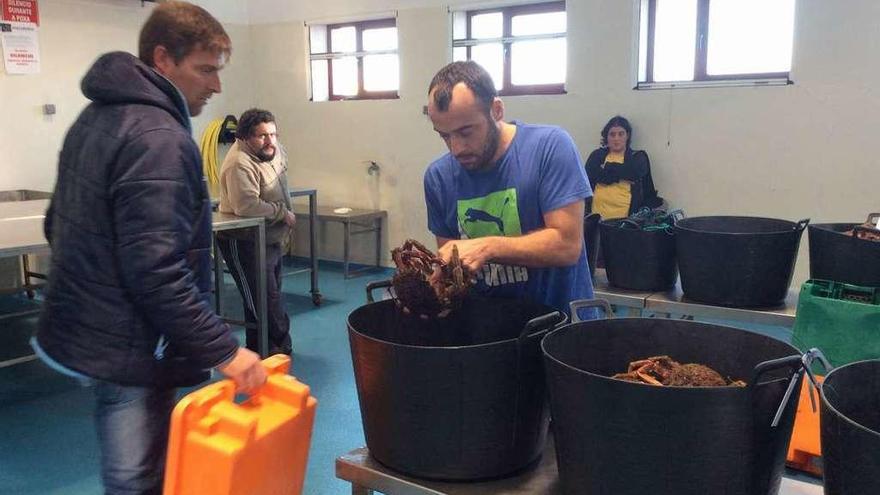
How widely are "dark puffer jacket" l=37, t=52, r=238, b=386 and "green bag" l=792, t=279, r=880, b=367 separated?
66.9 inches

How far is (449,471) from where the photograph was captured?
39.6 inches

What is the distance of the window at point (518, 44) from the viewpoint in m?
4.83

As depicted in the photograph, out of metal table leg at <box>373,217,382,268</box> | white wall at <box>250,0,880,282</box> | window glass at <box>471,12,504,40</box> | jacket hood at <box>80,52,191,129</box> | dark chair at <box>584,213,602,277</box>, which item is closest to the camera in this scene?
jacket hood at <box>80,52,191,129</box>

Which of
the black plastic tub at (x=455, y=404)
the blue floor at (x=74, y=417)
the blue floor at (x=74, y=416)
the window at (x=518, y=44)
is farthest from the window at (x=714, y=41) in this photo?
the black plastic tub at (x=455, y=404)

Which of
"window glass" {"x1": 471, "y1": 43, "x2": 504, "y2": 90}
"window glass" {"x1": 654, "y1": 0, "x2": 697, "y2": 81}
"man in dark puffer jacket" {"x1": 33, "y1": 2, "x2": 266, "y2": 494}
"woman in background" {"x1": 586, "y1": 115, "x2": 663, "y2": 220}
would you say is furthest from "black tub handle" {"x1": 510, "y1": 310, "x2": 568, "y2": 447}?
"window glass" {"x1": 471, "y1": 43, "x2": 504, "y2": 90}

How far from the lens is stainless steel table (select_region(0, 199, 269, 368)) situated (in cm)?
279

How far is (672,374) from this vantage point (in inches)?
38.2

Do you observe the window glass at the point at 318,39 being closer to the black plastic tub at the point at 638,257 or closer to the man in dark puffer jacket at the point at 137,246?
the black plastic tub at the point at 638,257

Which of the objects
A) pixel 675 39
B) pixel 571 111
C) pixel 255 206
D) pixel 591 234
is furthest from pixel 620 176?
pixel 255 206

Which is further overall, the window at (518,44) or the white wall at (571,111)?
the window at (518,44)

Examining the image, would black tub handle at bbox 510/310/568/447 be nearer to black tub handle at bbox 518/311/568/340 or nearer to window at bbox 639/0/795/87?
→ black tub handle at bbox 518/311/568/340

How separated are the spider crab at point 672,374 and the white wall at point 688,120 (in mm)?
3474

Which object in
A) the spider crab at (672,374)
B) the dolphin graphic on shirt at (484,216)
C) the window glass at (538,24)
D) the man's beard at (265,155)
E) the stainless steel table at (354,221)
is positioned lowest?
the stainless steel table at (354,221)

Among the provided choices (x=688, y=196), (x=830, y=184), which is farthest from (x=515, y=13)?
(x=830, y=184)
